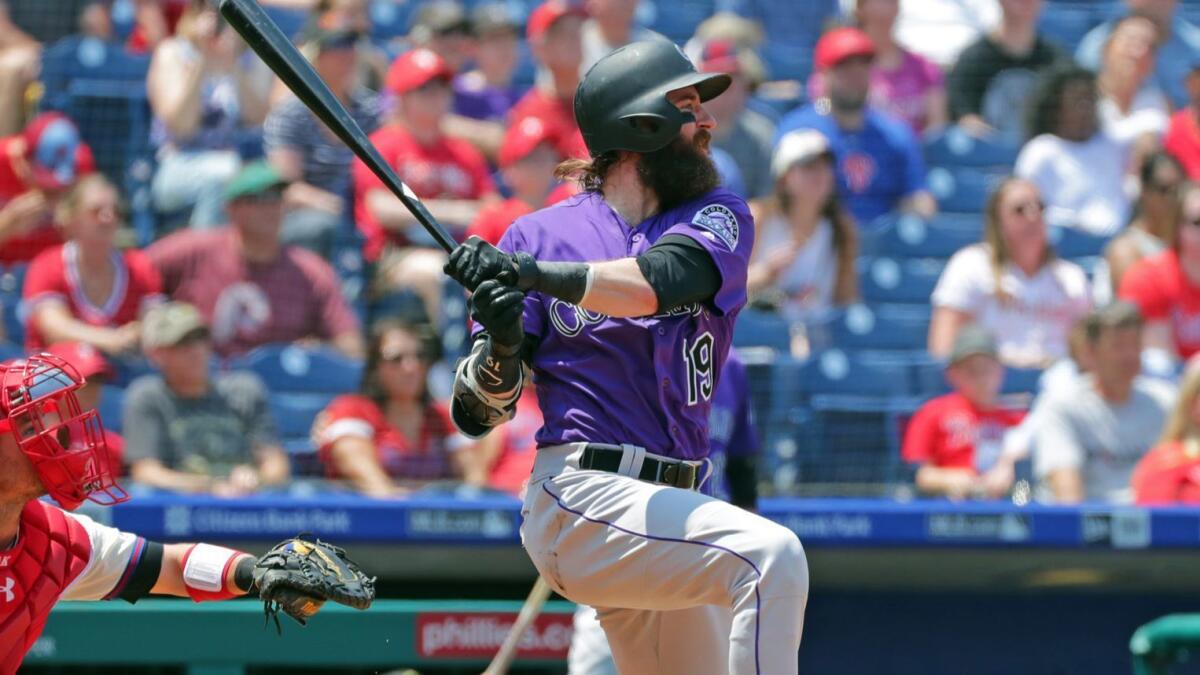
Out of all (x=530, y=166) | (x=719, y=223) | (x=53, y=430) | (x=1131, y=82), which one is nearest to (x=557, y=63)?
(x=530, y=166)

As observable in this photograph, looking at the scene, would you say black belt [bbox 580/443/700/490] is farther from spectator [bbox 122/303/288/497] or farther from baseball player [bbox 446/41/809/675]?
spectator [bbox 122/303/288/497]

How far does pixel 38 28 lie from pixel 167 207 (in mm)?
1266

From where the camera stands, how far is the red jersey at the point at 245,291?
6.39m

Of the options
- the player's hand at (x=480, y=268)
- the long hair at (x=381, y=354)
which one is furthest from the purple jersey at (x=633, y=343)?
the long hair at (x=381, y=354)

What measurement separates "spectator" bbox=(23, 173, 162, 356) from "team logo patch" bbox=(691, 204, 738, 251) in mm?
3417

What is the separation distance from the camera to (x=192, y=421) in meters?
5.79

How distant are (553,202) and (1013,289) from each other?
1916 millimetres

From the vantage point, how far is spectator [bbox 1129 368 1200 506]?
5.84m

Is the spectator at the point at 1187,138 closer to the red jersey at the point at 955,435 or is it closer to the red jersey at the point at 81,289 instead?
the red jersey at the point at 955,435

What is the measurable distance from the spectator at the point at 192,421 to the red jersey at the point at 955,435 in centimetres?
226

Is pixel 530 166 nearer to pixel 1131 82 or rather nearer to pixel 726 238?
pixel 1131 82

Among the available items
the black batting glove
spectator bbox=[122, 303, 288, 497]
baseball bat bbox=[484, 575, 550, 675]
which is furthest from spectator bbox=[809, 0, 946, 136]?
the black batting glove

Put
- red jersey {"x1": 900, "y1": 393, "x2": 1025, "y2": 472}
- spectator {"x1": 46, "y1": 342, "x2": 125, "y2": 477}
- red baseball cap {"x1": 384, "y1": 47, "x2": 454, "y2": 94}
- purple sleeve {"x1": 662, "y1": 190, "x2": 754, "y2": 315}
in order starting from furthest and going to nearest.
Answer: red baseball cap {"x1": 384, "y1": 47, "x2": 454, "y2": 94} < red jersey {"x1": 900, "y1": 393, "x2": 1025, "y2": 472} < spectator {"x1": 46, "y1": 342, "x2": 125, "y2": 477} < purple sleeve {"x1": 662, "y1": 190, "x2": 754, "y2": 315}

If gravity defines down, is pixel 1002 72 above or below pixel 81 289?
above
